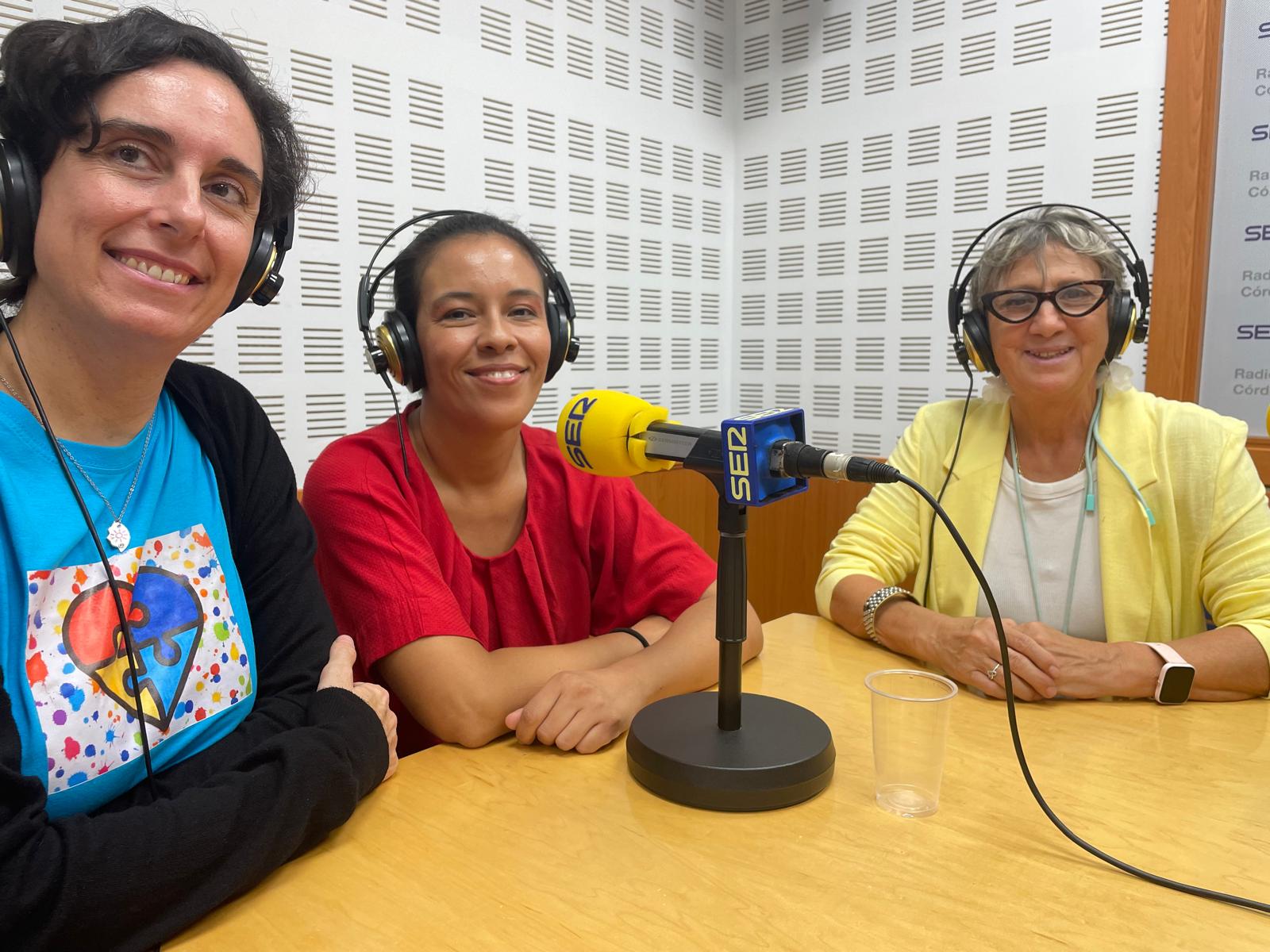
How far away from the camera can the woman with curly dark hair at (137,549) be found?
2.78 ft

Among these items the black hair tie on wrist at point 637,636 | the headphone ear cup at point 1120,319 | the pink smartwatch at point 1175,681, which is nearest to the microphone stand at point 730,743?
the black hair tie on wrist at point 637,636

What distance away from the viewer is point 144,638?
1.02m

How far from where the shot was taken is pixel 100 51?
3.37 ft

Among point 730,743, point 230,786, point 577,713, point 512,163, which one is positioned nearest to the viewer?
point 230,786

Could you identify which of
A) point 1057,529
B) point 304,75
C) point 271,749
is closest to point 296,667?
point 271,749

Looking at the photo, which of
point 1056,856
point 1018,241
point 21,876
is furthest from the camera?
point 1018,241

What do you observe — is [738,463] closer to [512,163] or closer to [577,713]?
[577,713]

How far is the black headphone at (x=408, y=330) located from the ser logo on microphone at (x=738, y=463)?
0.80 m

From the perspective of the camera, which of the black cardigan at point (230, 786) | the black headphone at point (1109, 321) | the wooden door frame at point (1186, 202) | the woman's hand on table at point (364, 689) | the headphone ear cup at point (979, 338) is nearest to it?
the black cardigan at point (230, 786)

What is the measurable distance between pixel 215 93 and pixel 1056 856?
4.41 feet

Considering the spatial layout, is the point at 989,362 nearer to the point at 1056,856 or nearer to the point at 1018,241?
the point at 1018,241

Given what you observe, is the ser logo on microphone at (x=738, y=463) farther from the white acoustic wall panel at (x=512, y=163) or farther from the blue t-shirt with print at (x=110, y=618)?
the white acoustic wall panel at (x=512, y=163)

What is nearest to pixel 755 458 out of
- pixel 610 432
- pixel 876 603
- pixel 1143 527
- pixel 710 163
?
pixel 610 432

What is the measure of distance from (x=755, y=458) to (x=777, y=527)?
2431 millimetres
